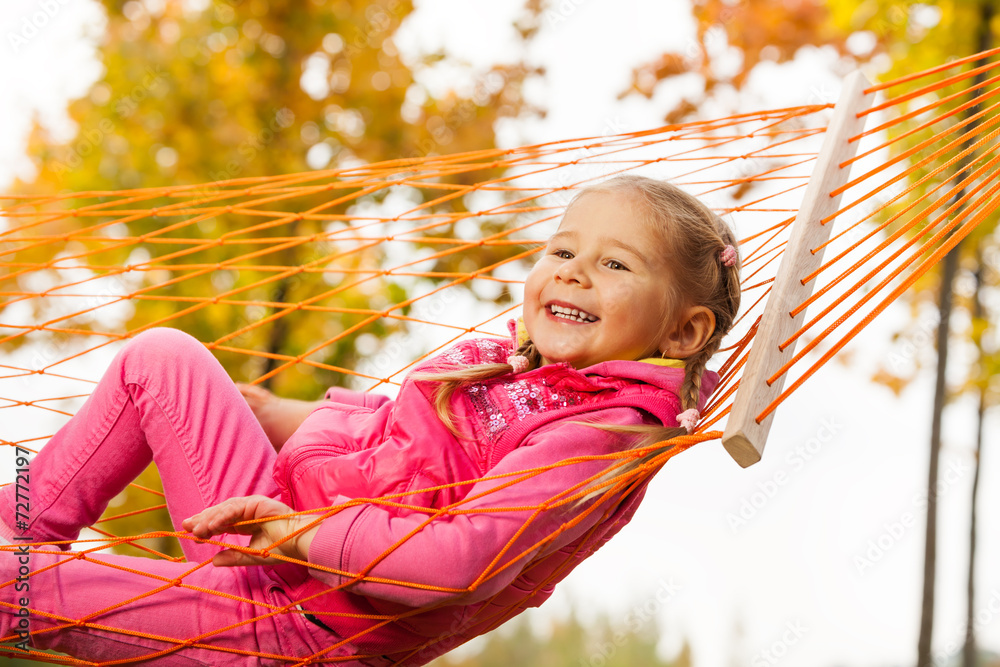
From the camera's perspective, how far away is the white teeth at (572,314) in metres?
1.32

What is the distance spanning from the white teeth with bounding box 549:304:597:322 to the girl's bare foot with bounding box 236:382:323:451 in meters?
0.48

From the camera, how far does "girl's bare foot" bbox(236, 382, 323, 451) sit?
1.58 metres

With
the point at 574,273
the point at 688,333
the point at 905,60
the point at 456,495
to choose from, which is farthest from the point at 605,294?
the point at 905,60

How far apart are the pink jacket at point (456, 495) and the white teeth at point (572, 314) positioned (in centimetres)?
8

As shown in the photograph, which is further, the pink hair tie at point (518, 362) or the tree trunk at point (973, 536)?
the tree trunk at point (973, 536)

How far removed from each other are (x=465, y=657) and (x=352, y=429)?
3.28 m

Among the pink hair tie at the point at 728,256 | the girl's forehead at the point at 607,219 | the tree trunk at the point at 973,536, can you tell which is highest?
the girl's forehead at the point at 607,219

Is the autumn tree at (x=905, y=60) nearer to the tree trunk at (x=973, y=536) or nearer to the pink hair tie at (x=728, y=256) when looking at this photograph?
the tree trunk at (x=973, y=536)

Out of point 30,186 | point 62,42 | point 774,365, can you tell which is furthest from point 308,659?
point 30,186

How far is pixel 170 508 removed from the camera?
4.36ft

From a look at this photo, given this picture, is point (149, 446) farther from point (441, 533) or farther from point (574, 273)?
point (574, 273)

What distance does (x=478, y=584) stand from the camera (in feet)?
3.49

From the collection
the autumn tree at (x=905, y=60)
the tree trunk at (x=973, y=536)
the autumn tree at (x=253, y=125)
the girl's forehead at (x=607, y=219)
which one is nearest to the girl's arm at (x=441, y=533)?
the girl's forehead at (x=607, y=219)

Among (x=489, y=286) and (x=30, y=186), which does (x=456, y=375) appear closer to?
(x=489, y=286)
